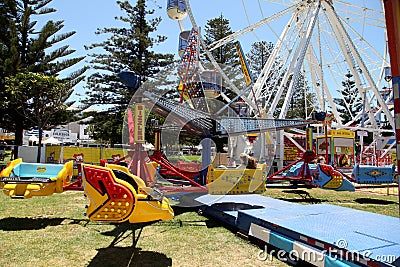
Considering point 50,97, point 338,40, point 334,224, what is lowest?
point 334,224

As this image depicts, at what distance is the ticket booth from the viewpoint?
22719 millimetres

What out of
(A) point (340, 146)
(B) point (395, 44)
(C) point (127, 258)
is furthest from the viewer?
(A) point (340, 146)

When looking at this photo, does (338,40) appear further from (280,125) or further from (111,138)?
(111,138)

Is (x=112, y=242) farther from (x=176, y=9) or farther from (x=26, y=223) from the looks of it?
(x=176, y=9)

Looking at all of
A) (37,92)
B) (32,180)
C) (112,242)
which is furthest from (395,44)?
(37,92)

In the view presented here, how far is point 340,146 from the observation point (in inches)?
924

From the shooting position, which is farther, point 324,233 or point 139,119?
point 139,119

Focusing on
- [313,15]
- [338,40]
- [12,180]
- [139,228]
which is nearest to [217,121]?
[139,228]

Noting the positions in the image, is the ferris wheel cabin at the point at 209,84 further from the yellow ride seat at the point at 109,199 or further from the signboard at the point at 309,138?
the yellow ride seat at the point at 109,199

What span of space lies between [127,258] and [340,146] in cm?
2185

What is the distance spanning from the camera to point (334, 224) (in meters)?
4.47

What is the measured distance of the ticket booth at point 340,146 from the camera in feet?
74.5

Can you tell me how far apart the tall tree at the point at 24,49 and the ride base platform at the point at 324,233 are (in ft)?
60.5

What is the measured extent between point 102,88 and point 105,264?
23500mm
